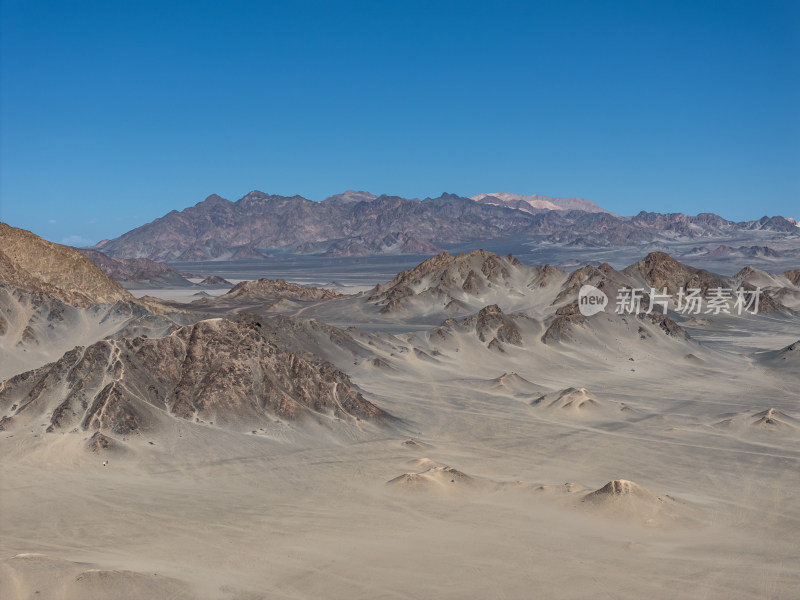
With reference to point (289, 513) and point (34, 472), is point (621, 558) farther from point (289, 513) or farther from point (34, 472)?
point (34, 472)

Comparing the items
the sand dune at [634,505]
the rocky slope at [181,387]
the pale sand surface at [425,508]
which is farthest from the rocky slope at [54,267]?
the sand dune at [634,505]

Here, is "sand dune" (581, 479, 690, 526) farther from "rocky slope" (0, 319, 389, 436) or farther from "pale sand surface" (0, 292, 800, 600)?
"rocky slope" (0, 319, 389, 436)

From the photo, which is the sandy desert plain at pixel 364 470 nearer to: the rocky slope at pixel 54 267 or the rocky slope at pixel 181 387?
the rocky slope at pixel 181 387

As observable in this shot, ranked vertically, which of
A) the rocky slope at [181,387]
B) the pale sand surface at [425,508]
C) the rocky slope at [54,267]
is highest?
the rocky slope at [54,267]

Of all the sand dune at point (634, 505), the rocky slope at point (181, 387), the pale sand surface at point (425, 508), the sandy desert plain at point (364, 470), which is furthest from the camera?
the rocky slope at point (181, 387)

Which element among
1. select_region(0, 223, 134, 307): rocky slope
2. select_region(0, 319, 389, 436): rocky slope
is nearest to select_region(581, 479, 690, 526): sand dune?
select_region(0, 319, 389, 436): rocky slope

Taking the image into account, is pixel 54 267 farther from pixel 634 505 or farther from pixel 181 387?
pixel 634 505

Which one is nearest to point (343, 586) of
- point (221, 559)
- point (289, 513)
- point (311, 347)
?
point (221, 559)

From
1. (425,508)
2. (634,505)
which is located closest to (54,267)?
(425,508)
